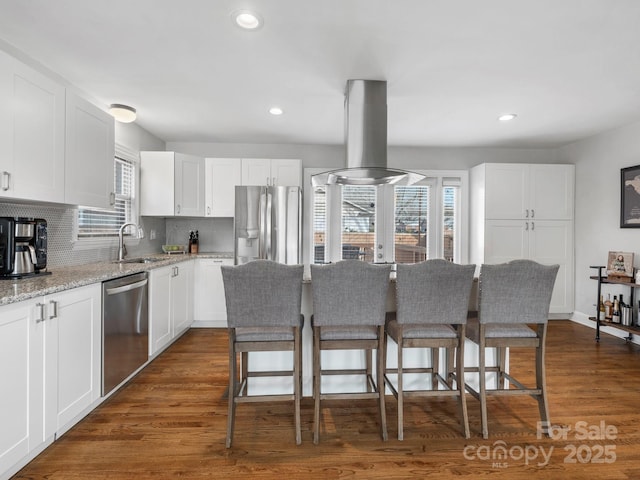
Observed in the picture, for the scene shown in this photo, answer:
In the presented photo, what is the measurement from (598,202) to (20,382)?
5.63m

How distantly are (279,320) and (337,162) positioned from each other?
352 centimetres

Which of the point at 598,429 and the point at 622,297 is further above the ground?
the point at 622,297

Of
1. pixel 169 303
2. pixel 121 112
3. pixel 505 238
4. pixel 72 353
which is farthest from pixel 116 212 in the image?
pixel 505 238

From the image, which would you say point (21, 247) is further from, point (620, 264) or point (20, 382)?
point (620, 264)

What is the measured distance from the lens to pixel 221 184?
4.56 metres

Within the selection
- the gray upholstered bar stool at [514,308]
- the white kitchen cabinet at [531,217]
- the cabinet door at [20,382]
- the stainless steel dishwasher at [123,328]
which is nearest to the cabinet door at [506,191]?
the white kitchen cabinet at [531,217]

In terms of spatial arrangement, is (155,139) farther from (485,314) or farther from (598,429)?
(598,429)

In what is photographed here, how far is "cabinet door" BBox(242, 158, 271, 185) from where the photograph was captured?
4555mm

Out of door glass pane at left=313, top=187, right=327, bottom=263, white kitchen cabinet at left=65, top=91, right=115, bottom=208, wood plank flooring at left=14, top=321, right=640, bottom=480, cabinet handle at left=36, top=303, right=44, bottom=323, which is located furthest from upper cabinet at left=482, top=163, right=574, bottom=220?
cabinet handle at left=36, top=303, right=44, bottom=323

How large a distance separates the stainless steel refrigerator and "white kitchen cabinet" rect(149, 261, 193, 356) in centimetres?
66

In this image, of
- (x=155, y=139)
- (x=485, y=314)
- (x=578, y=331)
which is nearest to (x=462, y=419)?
(x=485, y=314)

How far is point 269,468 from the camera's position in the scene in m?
1.76

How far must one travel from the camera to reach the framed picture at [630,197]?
377cm

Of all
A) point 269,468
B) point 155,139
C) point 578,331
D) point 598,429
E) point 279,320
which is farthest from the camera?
point 155,139
